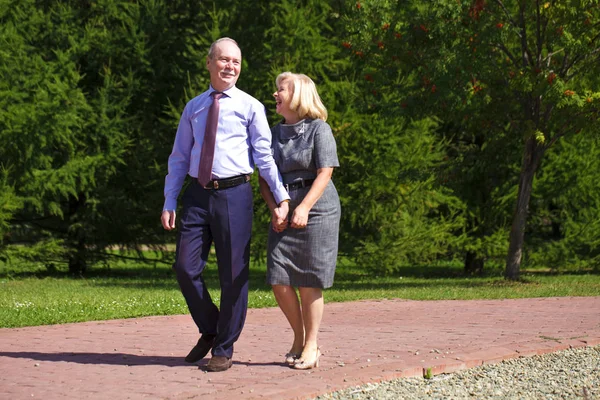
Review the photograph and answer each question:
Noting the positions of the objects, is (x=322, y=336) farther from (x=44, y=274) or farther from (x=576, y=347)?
(x=44, y=274)

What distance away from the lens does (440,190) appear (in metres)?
21.2

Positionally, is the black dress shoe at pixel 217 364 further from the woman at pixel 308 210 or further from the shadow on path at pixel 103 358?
the woman at pixel 308 210

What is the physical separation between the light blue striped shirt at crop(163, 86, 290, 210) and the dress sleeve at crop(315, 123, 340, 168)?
29cm

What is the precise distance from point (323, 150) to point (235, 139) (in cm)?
58

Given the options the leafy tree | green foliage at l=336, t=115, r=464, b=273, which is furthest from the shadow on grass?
the leafy tree

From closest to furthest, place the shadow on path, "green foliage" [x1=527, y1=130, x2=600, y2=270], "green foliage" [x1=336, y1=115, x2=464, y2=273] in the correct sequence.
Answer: the shadow on path → "green foliage" [x1=336, y1=115, x2=464, y2=273] → "green foliage" [x1=527, y1=130, x2=600, y2=270]

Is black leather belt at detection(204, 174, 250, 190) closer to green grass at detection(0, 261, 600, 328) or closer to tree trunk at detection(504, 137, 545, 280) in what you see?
green grass at detection(0, 261, 600, 328)

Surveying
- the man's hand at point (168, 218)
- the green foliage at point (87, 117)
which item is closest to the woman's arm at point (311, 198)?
the man's hand at point (168, 218)

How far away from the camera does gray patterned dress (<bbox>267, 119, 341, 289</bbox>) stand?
21.7 ft

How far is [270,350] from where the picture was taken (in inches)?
304

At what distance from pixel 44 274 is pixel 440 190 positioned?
8933 mm

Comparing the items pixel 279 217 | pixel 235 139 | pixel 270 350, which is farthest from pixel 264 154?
pixel 270 350

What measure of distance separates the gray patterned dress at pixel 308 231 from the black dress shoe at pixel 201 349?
2.01 feet

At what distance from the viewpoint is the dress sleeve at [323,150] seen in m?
6.61
